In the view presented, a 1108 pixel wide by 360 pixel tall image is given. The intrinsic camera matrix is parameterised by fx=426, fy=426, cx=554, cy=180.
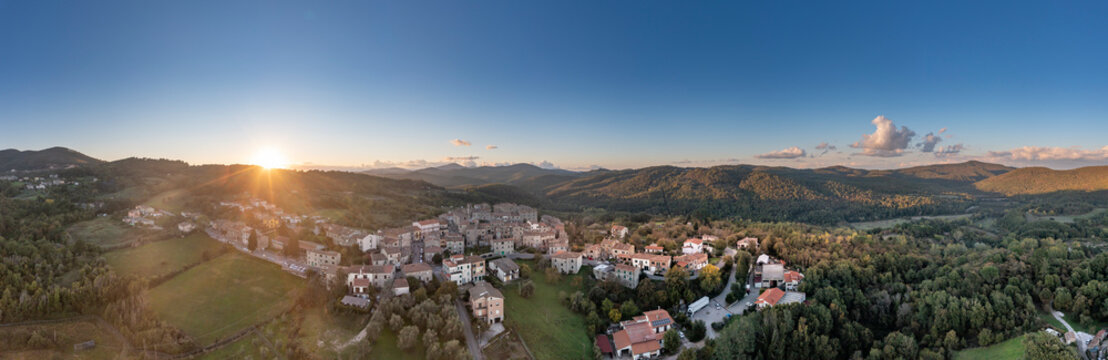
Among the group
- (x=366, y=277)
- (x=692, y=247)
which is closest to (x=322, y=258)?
(x=366, y=277)

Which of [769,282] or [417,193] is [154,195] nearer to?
[417,193]

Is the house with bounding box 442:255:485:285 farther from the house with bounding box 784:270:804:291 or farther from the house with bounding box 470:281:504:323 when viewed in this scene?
the house with bounding box 784:270:804:291

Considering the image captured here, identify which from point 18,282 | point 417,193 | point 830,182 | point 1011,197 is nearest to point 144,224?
point 18,282

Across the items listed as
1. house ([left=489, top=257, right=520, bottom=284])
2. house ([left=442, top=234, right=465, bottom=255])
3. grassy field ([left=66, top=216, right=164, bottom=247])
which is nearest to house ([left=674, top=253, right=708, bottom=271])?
house ([left=489, top=257, right=520, bottom=284])

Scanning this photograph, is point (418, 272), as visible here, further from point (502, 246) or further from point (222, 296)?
point (222, 296)

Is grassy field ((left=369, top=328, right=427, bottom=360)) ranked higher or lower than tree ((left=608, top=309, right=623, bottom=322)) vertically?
higher

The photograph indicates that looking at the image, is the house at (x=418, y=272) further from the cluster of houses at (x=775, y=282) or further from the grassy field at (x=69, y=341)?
the cluster of houses at (x=775, y=282)
